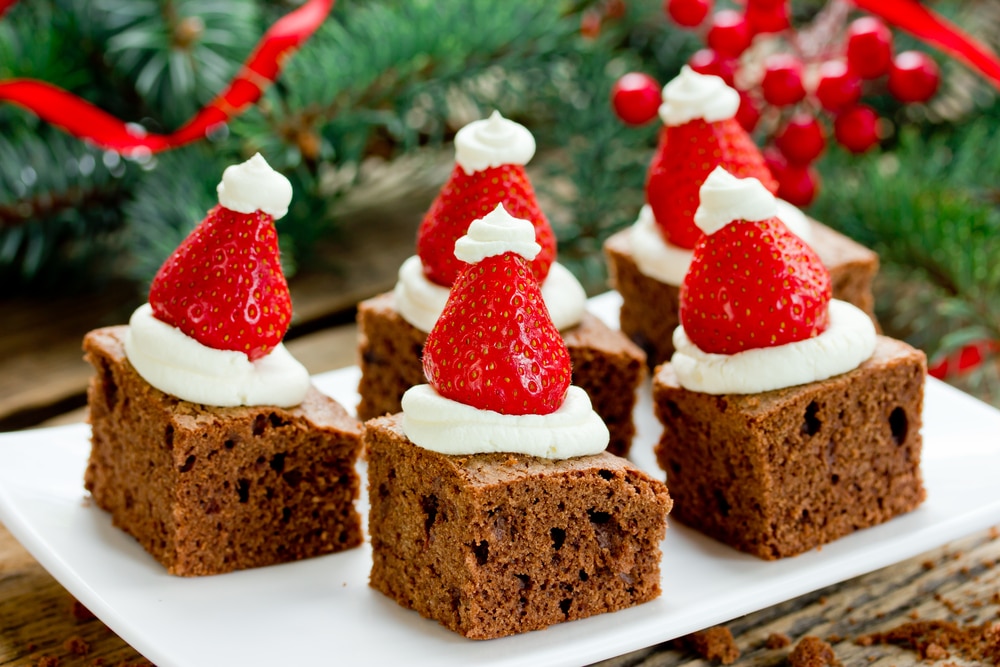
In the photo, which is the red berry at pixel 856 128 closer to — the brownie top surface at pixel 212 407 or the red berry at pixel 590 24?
→ the red berry at pixel 590 24

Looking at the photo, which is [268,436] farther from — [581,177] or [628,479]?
[581,177]

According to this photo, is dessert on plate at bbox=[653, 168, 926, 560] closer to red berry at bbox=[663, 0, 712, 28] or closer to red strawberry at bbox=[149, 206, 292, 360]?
red strawberry at bbox=[149, 206, 292, 360]

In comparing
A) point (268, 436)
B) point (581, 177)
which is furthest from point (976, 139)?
point (268, 436)

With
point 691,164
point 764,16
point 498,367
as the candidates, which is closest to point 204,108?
point 691,164

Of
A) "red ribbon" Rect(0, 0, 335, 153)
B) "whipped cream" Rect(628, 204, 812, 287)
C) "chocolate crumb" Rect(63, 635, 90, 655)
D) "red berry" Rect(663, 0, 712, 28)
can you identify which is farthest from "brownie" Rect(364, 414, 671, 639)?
"red berry" Rect(663, 0, 712, 28)

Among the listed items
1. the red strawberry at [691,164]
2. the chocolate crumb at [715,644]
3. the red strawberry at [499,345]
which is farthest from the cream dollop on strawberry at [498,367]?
the red strawberry at [691,164]

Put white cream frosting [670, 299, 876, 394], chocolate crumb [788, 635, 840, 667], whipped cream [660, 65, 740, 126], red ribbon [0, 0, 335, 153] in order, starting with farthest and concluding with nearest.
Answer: red ribbon [0, 0, 335, 153]
whipped cream [660, 65, 740, 126]
white cream frosting [670, 299, 876, 394]
chocolate crumb [788, 635, 840, 667]
